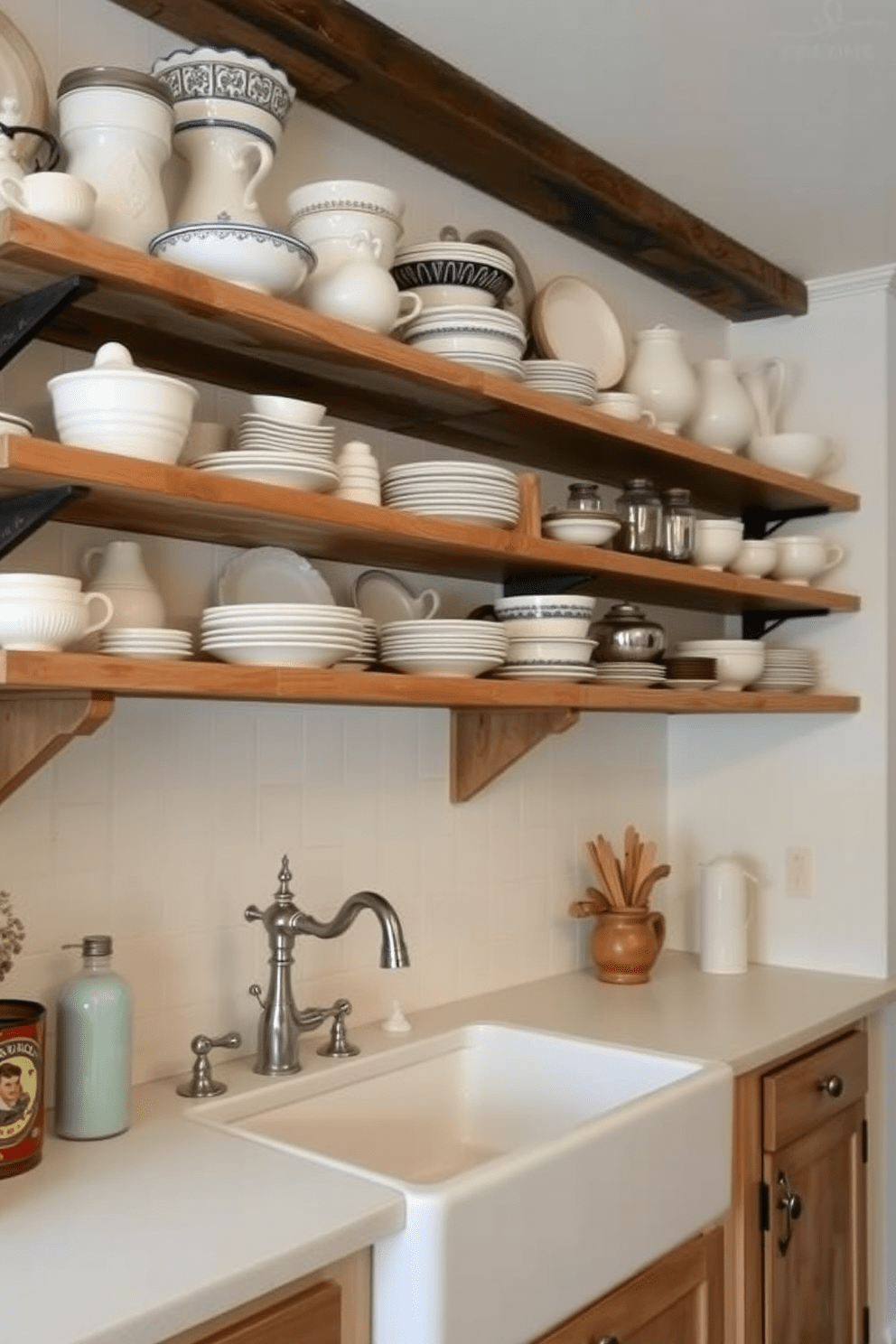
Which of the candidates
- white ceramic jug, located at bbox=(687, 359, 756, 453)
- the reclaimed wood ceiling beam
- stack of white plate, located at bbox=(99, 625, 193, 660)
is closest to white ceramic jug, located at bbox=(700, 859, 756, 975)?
white ceramic jug, located at bbox=(687, 359, 756, 453)

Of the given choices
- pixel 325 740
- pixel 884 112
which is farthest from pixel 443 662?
pixel 884 112

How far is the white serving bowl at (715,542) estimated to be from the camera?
2373 mm

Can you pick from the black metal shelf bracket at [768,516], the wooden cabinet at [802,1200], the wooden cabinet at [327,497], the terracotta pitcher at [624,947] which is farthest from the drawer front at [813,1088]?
the black metal shelf bracket at [768,516]

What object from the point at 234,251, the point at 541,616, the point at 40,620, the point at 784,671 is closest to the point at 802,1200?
the point at 784,671

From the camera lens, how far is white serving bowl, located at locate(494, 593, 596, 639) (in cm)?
195

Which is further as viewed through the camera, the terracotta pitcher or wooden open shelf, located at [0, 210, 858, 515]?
the terracotta pitcher

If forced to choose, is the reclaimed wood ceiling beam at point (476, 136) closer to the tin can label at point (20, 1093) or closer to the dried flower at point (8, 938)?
the dried flower at point (8, 938)

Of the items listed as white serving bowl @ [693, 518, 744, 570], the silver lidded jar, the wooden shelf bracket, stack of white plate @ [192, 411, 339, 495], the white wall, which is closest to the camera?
stack of white plate @ [192, 411, 339, 495]

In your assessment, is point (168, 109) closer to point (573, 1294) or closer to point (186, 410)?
point (186, 410)

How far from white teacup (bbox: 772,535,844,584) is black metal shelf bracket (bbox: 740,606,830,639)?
12cm

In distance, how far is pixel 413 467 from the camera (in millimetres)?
1754

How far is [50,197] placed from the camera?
1.31m

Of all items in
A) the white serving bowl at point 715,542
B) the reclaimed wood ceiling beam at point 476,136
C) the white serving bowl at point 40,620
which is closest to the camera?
the white serving bowl at point 40,620

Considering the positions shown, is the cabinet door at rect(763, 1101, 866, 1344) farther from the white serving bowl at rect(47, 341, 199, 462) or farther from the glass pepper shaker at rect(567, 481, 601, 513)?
the white serving bowl at rect(47, 341, 199, 462)
